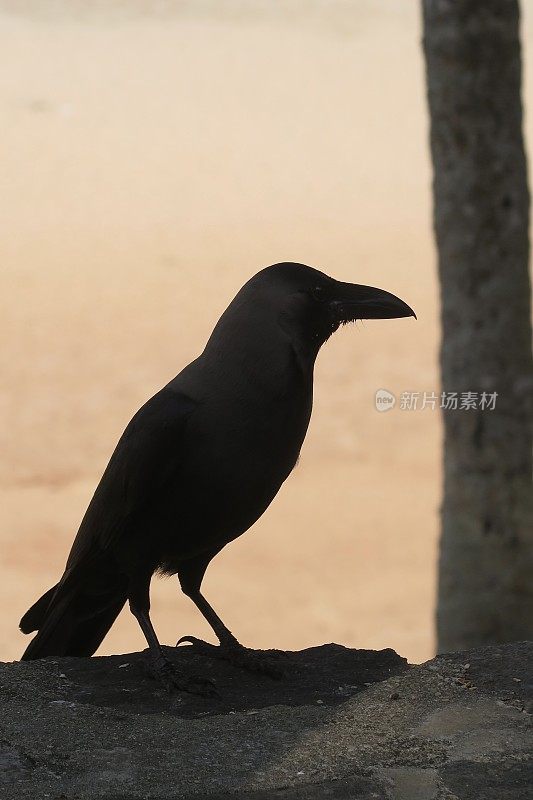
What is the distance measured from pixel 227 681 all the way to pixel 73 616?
2.03 feet

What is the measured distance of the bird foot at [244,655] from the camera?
363 cm

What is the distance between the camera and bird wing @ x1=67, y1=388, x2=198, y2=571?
336cm

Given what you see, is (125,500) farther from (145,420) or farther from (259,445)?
(259,445)

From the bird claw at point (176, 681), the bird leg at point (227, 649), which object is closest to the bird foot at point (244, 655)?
the bird leg at point (227, 649)

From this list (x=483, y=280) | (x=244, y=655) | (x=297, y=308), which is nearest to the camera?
(x=297, y=308)

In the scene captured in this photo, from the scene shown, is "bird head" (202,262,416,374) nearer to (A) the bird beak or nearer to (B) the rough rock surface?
(A) the bird beak

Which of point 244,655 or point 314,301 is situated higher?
point 314,301

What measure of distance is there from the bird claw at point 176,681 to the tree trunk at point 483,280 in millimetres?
2890

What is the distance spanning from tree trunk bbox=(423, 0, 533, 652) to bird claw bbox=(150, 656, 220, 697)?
9.48 ft

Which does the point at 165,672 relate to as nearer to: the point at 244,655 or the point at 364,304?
the point at 244,655

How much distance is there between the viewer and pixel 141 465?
3.38 m

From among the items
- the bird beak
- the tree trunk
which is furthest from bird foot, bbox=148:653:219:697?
the tree trunk

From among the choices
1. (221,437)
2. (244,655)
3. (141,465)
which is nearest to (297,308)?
(221,437)

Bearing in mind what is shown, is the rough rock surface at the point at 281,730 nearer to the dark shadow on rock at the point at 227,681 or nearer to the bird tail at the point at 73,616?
the dark shadow on rock at the point at 227,681
